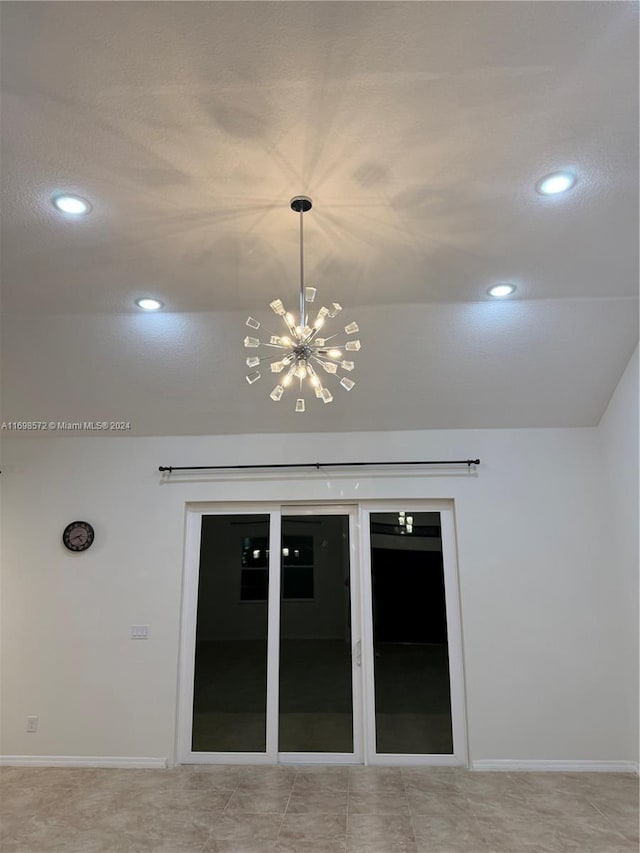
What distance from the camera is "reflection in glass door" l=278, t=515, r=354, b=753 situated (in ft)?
14.7

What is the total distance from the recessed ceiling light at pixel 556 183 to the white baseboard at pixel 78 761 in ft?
16.4

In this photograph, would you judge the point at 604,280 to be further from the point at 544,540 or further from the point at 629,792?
the point at 629,792

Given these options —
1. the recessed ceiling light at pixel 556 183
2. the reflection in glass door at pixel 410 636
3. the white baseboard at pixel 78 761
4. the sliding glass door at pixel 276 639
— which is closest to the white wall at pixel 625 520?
the reflection in glass door at pixel 410 636

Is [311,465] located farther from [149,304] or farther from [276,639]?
[149,304]

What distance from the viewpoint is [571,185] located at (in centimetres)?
250

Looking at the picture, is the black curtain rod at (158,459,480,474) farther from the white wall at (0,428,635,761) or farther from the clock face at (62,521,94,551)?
the clock face at (62,521,94,551)

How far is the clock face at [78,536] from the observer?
→ 4.78 meters

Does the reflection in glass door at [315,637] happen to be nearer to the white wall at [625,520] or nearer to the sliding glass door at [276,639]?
the sliding glass door at [276,639]

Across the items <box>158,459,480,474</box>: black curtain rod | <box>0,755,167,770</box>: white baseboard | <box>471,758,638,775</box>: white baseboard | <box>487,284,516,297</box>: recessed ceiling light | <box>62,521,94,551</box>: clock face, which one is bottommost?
<box>0,755,167,770</box>: white baseboard

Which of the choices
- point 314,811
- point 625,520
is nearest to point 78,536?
point 314,811

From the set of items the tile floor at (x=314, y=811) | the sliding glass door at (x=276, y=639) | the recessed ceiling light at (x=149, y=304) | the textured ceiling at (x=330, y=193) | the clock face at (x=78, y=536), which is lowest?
the tile floor at (x=314, y=811)

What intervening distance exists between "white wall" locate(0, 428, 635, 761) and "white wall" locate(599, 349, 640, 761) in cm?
4

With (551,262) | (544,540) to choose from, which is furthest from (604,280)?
(544,540)

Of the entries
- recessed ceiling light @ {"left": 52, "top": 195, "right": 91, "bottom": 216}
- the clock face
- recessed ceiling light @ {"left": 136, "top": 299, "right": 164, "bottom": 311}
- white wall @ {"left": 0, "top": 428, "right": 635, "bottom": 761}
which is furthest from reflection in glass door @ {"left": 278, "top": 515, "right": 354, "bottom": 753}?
recessed ceiling light @ {"left": 52, "top": 195, "right": 91, "bottom": 216}
